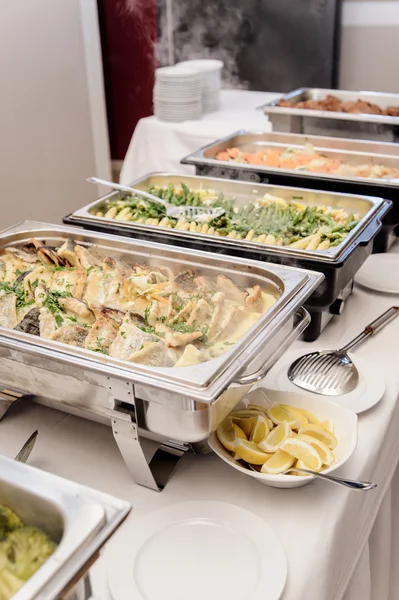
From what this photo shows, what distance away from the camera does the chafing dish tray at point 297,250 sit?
4.68ft

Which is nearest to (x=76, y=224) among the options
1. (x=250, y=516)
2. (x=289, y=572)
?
(x=250, y=516)

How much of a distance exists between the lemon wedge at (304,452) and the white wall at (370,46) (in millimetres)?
3552

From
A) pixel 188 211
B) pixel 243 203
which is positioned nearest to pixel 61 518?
pixel 188 211

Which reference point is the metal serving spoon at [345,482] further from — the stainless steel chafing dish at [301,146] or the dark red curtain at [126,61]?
the dark red curtain at [126,61]

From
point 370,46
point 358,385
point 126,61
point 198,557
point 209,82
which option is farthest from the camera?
point 126,61

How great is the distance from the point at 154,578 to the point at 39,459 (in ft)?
1.18

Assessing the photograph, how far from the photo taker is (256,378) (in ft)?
3.17

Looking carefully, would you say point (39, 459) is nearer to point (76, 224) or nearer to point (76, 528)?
point (76, 528)

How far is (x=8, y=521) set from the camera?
0.70 m

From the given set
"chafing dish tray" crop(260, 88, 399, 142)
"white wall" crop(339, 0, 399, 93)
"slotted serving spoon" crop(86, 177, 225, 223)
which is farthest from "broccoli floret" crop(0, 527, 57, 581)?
"white wall" crop(339, 0, 399, 93)

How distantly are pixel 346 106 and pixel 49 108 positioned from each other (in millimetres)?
2030

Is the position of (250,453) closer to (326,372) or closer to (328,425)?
(328,425)

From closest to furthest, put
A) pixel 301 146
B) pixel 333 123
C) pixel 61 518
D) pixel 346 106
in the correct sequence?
pixel 61 518, pixel 301 146, pixel 333 123, pixel 346 106

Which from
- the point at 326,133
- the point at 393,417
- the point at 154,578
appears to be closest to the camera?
the point at 154,578
